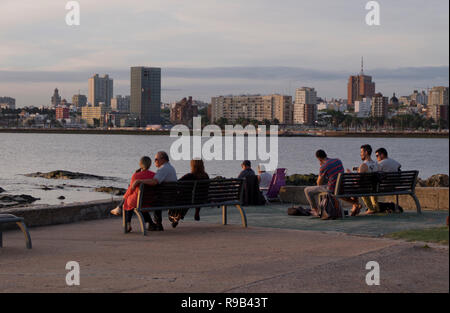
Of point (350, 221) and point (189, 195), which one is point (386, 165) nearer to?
point (350, 221)

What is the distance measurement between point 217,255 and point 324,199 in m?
3.71

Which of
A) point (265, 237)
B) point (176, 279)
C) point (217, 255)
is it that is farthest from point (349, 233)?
point (176, 279)

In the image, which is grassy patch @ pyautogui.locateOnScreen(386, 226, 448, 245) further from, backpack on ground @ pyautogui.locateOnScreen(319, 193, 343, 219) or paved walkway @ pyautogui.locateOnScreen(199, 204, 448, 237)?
backpack on ground @ pyautogui.locateOnScreen(319, 193, 343, 219)

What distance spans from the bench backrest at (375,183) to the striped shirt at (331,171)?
17cm

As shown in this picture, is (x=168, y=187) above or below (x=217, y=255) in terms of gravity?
above

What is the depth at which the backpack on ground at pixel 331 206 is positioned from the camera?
36.4ft

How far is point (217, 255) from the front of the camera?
7.88 meters

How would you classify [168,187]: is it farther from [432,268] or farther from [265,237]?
[432,268]

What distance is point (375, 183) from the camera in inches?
457

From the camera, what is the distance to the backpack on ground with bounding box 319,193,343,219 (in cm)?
1110

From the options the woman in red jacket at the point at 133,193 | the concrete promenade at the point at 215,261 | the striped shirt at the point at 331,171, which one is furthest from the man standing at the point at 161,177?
the striped shirt at the point at 331,171

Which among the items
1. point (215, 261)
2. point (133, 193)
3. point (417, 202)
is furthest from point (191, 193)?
point (417, 202)

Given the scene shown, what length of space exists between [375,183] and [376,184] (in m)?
0.03

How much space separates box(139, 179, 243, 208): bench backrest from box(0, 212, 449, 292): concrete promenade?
447 millimetres
